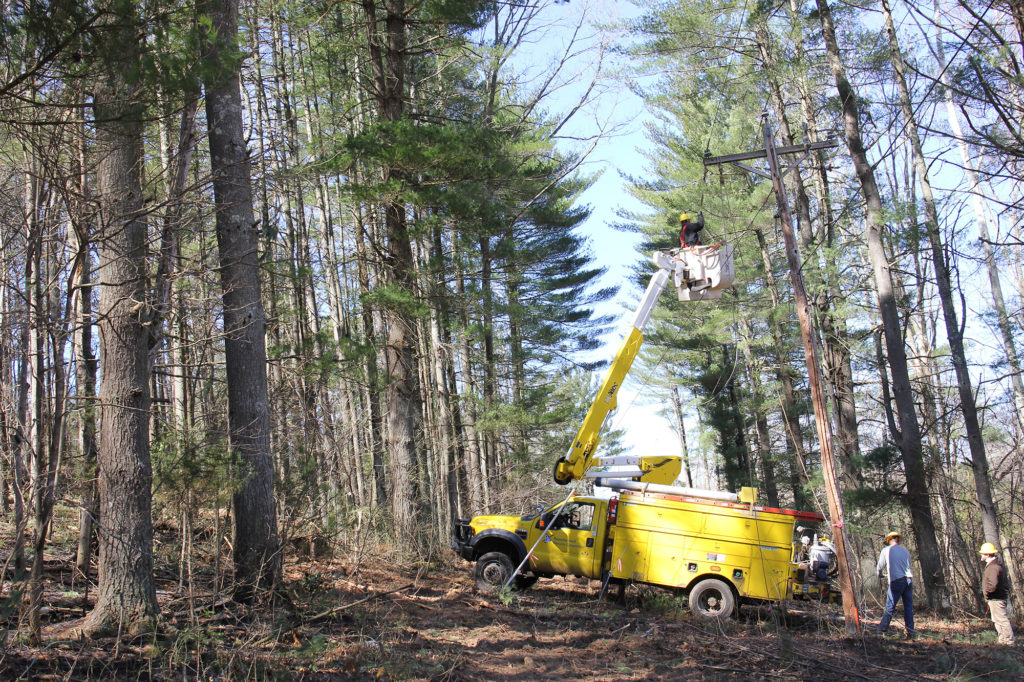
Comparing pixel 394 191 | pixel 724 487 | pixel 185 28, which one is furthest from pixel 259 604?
pixel 724 487

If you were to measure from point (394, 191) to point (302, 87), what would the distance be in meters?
5.15

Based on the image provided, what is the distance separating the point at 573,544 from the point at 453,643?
4311mm

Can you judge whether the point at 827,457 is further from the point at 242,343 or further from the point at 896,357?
the point at 242,343

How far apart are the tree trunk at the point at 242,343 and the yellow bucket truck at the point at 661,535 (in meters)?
4.65

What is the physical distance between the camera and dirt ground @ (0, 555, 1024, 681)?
6.30 m

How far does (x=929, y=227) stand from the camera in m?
14.1

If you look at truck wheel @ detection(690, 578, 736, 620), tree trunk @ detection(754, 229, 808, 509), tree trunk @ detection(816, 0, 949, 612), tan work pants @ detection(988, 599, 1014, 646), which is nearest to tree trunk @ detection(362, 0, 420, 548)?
truck wheel @ detection(690, 578, 736, 620)

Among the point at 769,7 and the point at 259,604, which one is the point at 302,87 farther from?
the point at 259,604

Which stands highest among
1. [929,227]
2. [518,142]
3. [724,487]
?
[518,142]

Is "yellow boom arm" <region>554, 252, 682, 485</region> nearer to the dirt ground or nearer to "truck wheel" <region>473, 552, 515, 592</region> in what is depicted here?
"truck wheel" <region>473, 552, 515, 592</region>

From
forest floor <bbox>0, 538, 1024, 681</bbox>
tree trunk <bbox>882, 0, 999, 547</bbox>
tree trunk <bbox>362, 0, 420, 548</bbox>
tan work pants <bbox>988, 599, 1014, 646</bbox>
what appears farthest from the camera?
tree trunk <bbox>882, 0, 999, 547</bbox>

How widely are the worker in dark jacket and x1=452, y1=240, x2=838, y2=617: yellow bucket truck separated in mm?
2196

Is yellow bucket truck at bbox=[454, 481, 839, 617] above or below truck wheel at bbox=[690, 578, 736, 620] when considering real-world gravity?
above

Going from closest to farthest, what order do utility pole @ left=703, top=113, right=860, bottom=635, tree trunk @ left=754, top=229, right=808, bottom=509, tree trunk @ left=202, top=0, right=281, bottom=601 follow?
1. tree trunk @ left=202, top=0, right=281, bottom=601
2. utility pole @ left=703, top=113, right=860, bottom=635
3. tree trunk @ left=754, top=229, right=808, bottom=509
